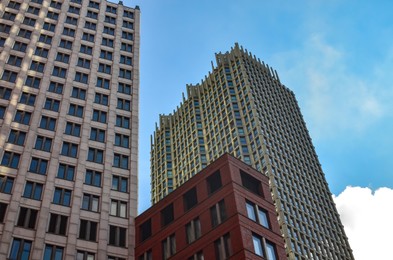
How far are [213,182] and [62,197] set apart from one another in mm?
19517

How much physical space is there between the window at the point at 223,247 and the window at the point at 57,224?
62.4 ft

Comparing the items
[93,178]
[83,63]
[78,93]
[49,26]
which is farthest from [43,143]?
[49,26]

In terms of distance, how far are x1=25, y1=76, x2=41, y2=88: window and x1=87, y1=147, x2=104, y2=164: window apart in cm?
1455

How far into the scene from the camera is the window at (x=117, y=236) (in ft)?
200

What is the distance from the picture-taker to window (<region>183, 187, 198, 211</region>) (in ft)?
196

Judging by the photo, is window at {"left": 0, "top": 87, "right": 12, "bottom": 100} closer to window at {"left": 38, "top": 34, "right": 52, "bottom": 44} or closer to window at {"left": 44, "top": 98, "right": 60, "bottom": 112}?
window at {"left": 44, "top": 98, "right": 60, "bottom": 112}

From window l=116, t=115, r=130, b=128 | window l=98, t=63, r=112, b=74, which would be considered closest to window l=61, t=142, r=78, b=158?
window l=116, t=115, r=130, b=128

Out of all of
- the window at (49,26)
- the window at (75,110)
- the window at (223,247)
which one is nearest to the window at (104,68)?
the window at (75,110)

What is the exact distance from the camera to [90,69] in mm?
81625

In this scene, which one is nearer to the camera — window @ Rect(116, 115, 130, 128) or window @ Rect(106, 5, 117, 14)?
window @ Rect(116, 115, 130, 128)

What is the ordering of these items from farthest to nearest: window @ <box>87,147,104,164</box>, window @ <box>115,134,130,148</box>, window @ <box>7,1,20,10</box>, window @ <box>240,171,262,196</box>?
window @ <box>7,1,20,10</box> < window @ <box>115,134,130,148</box> < window @ <box>87,147,104,164</box> < window @ <box>240,171,262,196</box>

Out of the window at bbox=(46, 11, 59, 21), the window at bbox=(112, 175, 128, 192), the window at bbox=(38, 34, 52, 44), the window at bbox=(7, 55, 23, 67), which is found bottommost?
the window at bbox=(112, 175, 128, 192)

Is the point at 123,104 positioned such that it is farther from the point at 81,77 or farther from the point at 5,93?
the point at 5,93

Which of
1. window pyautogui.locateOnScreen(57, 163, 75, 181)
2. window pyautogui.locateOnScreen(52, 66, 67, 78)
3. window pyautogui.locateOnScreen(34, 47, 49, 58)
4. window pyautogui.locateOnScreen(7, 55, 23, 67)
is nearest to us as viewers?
window pyautogui.locateOnScreen(57, 163, 75, 181)
